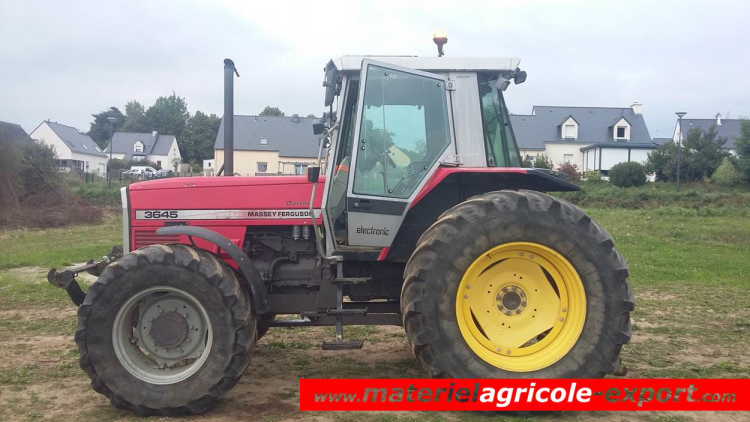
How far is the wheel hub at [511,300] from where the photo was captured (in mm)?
4895

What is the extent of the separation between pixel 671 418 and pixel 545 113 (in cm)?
4653

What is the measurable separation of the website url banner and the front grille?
1.71m

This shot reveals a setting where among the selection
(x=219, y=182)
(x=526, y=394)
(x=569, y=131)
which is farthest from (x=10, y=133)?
(x=569, y=131)

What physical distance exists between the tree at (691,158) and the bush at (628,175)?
13.2 ft

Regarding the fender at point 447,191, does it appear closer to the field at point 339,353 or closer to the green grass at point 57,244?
the field at point 339,353

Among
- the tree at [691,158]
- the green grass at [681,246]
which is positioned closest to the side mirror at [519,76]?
the green grass at [681,246]

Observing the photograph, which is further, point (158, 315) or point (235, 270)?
point (235, 270)

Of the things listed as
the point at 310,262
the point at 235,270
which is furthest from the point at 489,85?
the point at 235,270

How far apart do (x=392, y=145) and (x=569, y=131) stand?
45.2 m

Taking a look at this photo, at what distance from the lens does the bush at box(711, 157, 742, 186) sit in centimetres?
3121

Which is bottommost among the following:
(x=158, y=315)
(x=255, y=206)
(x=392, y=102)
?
(x=158, y=315)

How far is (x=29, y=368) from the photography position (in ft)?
19.5

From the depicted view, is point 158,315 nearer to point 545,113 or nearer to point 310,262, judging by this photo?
point 310,262

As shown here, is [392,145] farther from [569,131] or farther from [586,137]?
[586,137]
